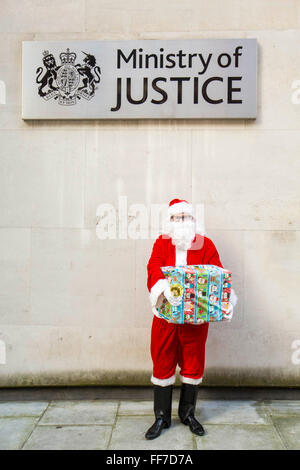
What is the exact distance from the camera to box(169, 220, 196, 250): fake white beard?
3.04 metres

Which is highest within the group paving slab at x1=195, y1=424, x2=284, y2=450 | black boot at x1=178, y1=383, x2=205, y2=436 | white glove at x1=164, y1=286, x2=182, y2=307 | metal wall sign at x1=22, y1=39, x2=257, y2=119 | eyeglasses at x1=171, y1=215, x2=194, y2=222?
metal wall sign at x1=22, y1=39, x2=257, y2=119

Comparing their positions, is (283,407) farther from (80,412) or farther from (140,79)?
(140,79)

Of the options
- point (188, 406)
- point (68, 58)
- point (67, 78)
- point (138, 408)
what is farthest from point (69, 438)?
point (68, 58)

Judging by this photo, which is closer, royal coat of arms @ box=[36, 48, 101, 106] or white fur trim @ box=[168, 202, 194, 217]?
white fur trim @ box=[168, 202, 194, 217]

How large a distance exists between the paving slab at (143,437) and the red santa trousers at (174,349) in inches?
14.8

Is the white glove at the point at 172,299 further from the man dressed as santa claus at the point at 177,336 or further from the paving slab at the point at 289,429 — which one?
the paving slab at the point at 289,429

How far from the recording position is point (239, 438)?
298 centimetres

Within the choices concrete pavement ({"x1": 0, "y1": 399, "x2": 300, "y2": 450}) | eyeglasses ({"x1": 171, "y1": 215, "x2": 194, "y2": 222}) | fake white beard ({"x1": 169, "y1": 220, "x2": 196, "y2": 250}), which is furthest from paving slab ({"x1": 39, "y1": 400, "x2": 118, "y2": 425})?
eyeglasses ({"x1": 171, "y1": 215, "x2": 194, "y2": 222})

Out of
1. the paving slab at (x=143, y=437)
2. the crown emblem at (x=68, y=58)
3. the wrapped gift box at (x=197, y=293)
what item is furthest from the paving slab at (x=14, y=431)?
the crown emblem at (x=68, y=58)

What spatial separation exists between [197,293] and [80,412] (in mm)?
1634

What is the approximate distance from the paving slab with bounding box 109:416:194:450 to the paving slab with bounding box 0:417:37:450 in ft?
2.28

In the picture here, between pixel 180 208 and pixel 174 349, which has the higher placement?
pixel 180 208

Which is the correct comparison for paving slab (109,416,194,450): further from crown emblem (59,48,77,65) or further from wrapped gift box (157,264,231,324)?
crown emblem (59,48,77,65)

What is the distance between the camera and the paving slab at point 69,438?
2.87 m
